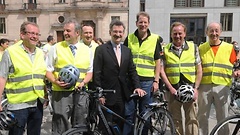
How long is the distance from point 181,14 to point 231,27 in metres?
5.64

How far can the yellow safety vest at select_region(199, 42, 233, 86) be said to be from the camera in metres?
4.00

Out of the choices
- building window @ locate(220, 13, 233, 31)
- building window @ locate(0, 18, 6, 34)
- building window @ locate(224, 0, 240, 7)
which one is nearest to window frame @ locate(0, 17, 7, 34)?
building window @ locate(0, 18, 6, 34)

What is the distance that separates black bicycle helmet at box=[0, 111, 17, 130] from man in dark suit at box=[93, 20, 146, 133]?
1.16 m

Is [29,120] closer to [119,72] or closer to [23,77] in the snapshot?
[23,77]

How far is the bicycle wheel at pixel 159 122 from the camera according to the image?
3916 millimetres

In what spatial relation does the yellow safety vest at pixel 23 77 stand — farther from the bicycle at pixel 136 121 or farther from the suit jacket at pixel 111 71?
the suit jacket at pixel 111 71

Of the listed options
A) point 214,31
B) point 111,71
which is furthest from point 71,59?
point 214,31

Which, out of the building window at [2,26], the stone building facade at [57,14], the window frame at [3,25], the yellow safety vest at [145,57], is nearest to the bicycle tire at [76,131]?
the yellow safety vest at [145,57]

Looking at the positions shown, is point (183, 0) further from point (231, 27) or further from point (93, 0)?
point (93, 0)

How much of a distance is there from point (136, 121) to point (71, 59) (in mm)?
1330

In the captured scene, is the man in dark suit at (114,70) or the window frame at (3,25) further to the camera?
the window frame at (3,25)

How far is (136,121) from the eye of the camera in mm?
3793

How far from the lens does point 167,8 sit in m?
27.5

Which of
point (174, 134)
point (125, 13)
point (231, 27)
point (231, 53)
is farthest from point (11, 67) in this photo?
point (125, 13)
